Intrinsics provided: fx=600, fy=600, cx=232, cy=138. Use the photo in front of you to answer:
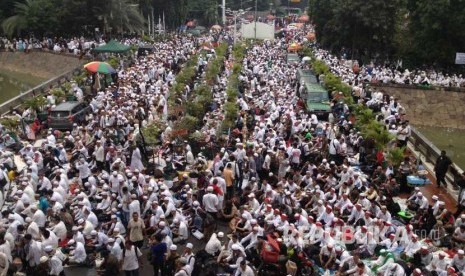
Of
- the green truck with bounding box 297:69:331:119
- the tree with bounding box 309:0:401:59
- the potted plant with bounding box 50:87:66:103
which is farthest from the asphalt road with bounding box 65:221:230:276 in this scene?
the tree with bounding box 309:0:401:59

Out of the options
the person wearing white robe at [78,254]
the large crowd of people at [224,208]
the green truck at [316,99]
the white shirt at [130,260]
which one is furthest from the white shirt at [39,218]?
the green truck at [316,99]

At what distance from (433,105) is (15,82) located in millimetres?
30316

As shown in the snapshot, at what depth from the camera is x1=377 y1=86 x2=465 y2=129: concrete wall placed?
3344 cm

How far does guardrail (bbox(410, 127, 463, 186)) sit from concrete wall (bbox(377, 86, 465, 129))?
12.1 metres

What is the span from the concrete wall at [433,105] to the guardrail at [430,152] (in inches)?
476

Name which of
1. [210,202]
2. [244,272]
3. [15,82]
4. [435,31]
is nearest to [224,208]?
[210,202]

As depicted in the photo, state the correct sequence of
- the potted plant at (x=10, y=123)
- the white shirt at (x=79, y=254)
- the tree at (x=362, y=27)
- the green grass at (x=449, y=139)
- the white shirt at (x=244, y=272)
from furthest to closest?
1. the tree at (x=362, y=27)
2. the green grass at (x=449, y=139)
3. the potted plant at (x=10, y=123)
4. the white shirt at (x=79, y=254)
5. the white shirt at (x=244, y=272)

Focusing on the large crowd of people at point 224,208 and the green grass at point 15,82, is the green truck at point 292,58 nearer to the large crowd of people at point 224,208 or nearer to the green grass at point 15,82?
the large crowd of people at point 224,208

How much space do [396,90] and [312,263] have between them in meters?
23.8

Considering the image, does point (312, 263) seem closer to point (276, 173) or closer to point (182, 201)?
point (182, 201)

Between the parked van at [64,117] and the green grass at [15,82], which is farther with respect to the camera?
the green grass at [15,82]

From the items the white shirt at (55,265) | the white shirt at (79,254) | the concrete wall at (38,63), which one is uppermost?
the white shirt at (55,265)

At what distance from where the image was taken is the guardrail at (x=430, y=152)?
57.8 ft

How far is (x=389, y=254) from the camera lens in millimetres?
11648
